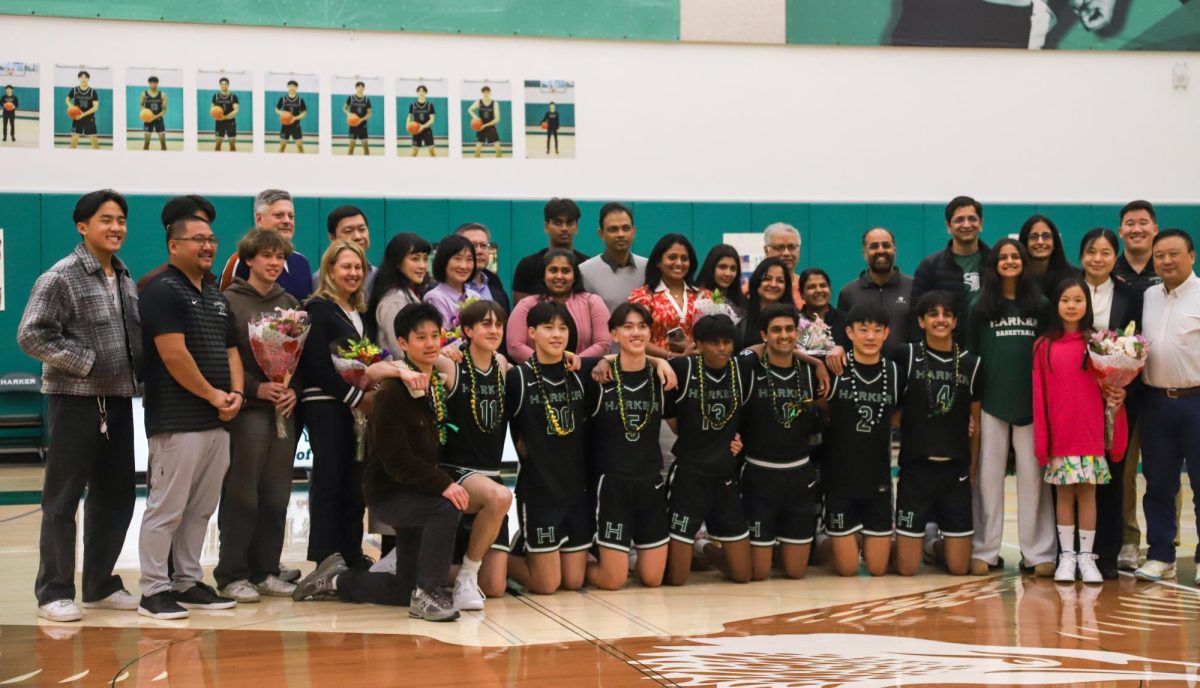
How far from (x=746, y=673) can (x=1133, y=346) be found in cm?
271

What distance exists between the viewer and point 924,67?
40.0ft

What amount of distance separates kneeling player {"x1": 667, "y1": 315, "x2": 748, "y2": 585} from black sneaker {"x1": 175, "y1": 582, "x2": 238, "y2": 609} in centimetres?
205

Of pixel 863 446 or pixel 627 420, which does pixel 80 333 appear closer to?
pixel 627 420

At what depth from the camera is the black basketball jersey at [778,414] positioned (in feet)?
18.8

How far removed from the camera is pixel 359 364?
5184mm

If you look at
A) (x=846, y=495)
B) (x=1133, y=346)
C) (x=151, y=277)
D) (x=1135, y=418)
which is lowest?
(x=846, y=495)

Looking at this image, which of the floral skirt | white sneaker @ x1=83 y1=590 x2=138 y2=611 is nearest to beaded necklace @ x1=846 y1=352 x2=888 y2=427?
the floral skirt

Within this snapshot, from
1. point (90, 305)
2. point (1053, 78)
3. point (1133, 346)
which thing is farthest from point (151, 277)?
point (1053, 78)

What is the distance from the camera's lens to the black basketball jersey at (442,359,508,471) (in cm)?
523

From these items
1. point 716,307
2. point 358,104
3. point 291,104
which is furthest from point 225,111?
point 716,307

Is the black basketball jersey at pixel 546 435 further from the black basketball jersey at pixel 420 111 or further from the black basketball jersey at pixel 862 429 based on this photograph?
the black basketball jersey at pixel 420 111

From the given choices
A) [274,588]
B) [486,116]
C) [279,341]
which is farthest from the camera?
[486,116]

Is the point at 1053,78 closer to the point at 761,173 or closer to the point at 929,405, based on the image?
the point at 761,173

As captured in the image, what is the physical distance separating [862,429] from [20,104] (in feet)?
28.4
